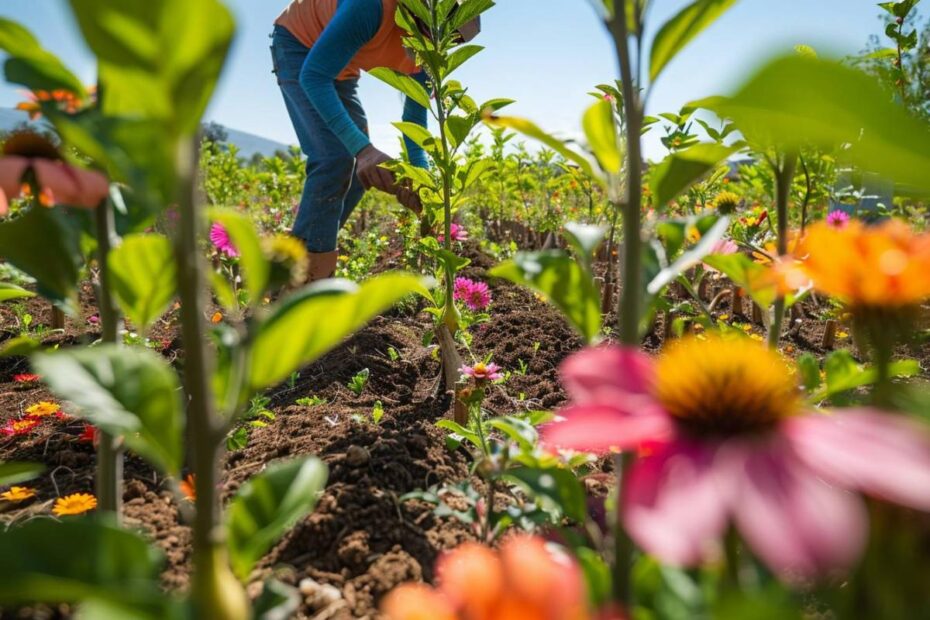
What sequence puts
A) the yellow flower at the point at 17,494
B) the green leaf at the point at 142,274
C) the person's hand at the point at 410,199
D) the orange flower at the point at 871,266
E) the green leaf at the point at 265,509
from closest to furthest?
the orange flower at the point at 871,266, the green leaf at the point at 265,509, the green leaf at the point at 142,274, the yellow flower at the point at 17,494, the person's hand at the point at 410,199

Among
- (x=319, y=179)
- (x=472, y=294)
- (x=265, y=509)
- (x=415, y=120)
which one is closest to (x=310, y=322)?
(x=265, y=509)

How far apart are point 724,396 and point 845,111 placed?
0.21 m

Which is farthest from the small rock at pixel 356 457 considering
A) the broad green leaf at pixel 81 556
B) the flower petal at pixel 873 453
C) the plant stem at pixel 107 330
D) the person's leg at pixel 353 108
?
the person's leg at pixel 353 108

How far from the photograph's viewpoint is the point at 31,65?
0.59 metres

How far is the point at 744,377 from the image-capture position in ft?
1.48

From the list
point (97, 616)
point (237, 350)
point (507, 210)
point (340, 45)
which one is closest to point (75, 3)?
point (237, 350)

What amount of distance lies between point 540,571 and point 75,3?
461mm

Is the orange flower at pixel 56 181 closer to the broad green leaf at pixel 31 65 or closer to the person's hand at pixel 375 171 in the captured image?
the broad green leaf at pixel 31 65

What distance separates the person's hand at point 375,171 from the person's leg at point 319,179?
744 millimetres

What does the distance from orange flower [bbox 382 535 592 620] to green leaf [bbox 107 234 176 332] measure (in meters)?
0.48

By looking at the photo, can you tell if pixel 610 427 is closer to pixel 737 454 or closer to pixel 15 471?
pixel 737 454

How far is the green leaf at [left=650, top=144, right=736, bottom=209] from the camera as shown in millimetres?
621

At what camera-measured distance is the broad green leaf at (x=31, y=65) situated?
0.58m

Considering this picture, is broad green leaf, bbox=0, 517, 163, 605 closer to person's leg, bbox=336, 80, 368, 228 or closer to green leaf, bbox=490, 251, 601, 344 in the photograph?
green leaf, bbox=490, 251, 601, 344
